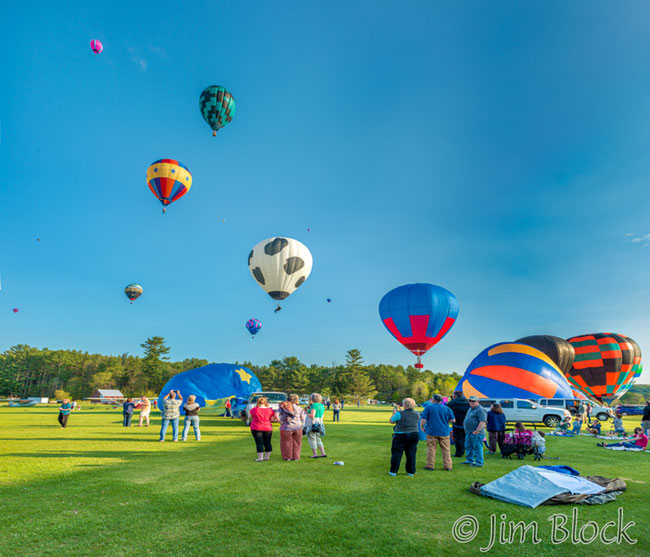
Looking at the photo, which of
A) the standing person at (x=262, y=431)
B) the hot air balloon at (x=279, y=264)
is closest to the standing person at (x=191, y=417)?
the standing person at (x=262, y=431)

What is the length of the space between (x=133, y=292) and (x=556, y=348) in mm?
49663

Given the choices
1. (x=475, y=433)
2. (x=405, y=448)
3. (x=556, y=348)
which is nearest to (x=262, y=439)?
(x=405, y=448)

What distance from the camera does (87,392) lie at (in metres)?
114

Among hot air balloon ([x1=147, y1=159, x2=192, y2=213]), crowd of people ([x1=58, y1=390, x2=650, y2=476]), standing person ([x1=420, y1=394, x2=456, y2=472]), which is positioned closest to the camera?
crowd of people ([x1=58, y1=390, x2=650, y2=476])

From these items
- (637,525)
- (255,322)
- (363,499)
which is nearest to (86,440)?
(363,499)

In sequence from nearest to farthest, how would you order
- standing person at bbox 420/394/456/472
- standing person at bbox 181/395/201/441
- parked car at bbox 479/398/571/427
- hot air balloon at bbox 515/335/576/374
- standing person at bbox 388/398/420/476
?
standing person at bbox 388/398/420/476 < standing person at bbox 420/394/456/472 < standing person at bbox 181/395/201/441 < parked car at bbox 479/398/571/427 < hot air balloon at bbox 515/335/576/374

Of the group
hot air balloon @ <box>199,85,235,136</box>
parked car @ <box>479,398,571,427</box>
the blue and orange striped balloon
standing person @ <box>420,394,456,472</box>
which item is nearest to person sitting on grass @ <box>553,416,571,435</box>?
parked car @ <box>479,398,571,427</box>

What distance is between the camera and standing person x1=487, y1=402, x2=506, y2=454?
40.6ft

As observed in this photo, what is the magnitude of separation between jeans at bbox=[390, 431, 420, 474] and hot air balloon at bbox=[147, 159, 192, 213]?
2312 cm

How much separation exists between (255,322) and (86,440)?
36.4m

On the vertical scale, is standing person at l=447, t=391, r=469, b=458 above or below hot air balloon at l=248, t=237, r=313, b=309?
below

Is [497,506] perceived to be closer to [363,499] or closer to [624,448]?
[363,499]

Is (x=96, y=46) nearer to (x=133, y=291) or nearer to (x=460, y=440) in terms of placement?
(x=460, y=440)

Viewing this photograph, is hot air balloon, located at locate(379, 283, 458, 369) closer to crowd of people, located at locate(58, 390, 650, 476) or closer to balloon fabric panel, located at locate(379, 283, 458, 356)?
balloon fabric panel, located at locate(379, 283, 458, 356)
